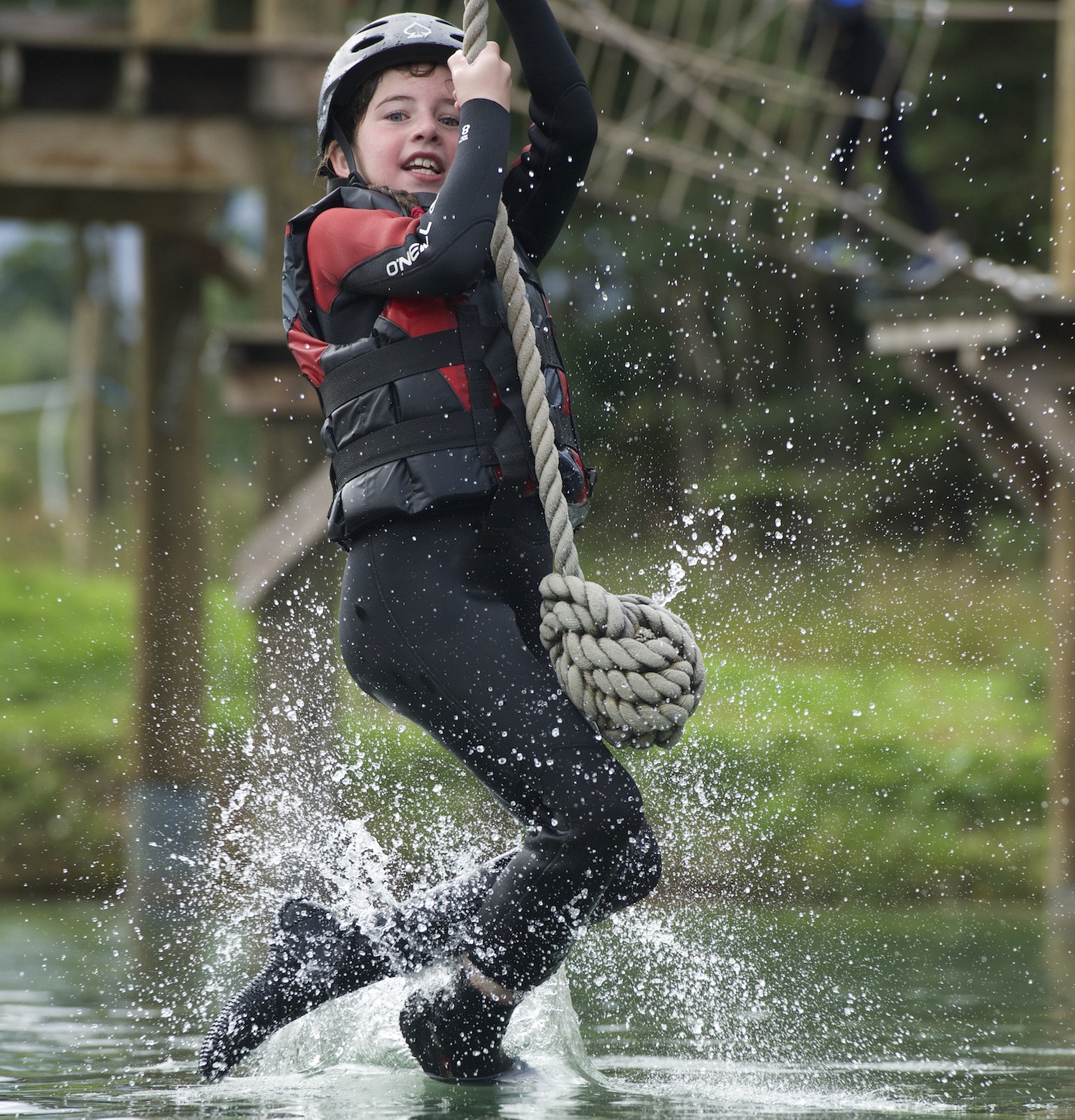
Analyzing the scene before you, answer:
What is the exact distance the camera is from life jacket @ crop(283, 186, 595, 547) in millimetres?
2789

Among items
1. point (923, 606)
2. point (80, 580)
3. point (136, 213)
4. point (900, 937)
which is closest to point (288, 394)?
point (136, 213)

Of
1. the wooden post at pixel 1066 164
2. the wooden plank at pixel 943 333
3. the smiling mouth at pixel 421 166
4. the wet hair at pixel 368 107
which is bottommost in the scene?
the smiling mouth at pixel 421 166

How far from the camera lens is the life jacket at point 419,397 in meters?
2.79

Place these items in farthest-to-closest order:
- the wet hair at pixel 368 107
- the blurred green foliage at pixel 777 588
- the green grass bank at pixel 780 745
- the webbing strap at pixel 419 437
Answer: the blurred green foliage at pixel 777 588 < the green grass bank at pixel 780 745 < the wet hair at pixel 368 107 < the webbing strap at pixel 419 437

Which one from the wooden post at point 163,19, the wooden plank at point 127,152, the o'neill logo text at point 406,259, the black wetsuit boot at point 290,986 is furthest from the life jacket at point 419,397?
the wooden post at point 163,19

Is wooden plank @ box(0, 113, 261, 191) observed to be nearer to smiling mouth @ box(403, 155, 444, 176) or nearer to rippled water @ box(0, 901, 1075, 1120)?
rippled water @ box(0, 901, 1075, 1120)

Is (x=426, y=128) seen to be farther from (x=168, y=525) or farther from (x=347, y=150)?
(x=168, y=525)

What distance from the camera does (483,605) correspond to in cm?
286

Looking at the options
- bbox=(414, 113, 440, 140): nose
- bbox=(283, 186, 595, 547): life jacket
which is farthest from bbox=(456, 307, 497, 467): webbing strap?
bbox=(414, 113, 440, 140): nose

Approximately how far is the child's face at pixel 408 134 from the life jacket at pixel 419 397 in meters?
0.08

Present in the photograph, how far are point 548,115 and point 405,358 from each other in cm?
54

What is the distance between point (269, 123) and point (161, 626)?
2232 mm

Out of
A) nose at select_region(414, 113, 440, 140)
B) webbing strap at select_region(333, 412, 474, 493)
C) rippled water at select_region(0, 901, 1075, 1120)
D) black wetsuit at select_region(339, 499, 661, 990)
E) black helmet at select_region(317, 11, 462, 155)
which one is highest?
black helmet at select_region(317, 11, 462, 155)

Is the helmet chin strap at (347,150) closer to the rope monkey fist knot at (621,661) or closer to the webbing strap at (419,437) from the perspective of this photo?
the webbing strap at (419,437)
